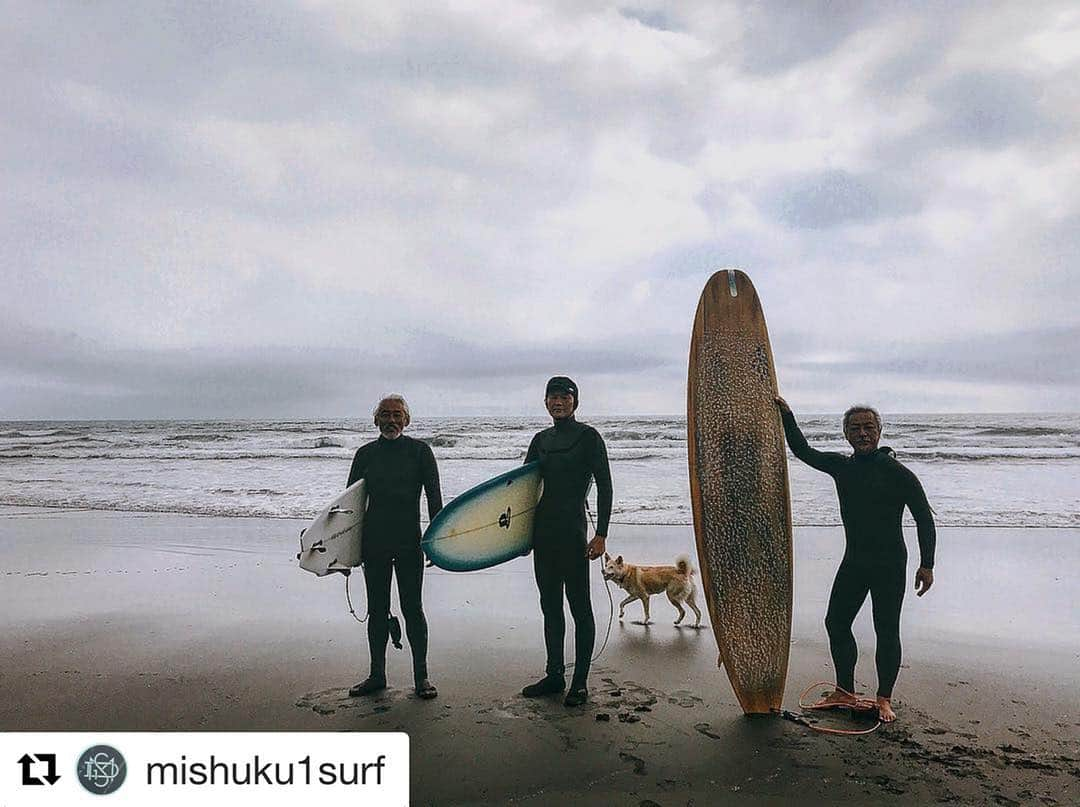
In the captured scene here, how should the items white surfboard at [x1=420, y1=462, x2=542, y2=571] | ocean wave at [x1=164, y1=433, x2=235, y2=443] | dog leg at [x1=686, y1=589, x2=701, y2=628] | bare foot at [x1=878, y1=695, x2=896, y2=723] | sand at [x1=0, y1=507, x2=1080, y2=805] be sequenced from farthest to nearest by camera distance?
ocean wave at [x1=164, y1=433, x2=235, y2=443] → dog leg at [x1=686, y1=589, x2=701, y2=628] → white surfboard at [x1=420, y1=462, x2=542, y2=571] → bare foot at [x1=878, y1=695, x2=896, y2=723] → sand at [x1=0, y1=507, x2=1080, y2=805]

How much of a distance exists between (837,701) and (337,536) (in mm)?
2672

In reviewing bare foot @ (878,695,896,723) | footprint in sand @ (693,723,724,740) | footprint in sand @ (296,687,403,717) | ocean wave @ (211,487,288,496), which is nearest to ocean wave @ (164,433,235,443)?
ocean wave @ (211,487,288,496)

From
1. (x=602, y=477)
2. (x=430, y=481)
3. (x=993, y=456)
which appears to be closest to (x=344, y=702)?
(x=430, y=481)

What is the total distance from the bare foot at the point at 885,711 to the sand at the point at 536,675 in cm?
7

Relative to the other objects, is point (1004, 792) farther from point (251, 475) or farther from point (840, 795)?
point (251, 475)

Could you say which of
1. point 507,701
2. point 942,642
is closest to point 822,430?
point 942,642

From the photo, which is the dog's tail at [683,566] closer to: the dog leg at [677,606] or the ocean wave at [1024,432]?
the dog leg at [677,606]

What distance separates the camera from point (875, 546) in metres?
3.44

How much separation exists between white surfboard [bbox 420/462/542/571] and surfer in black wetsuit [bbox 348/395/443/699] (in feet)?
0.46

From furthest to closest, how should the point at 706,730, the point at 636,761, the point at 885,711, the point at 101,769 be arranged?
the point at 885,711 < the point at 706,730 < the point at 636,761 < the point at 101,769

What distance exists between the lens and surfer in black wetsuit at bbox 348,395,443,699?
374 cm

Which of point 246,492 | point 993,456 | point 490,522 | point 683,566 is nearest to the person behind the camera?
point 490,522

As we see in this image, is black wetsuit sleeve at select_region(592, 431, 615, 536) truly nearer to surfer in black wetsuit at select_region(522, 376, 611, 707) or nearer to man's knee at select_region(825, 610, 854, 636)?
surfer in black wetsuit at select_region(522, 376, 611, 707)

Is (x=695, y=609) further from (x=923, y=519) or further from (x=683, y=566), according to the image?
(x=923, y=519)
